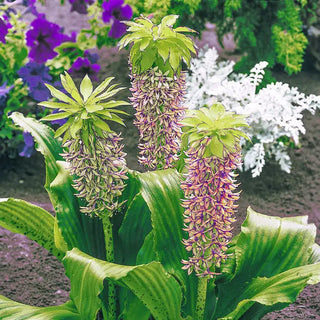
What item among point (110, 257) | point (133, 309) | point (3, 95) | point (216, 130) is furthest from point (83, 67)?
point (216, 130)

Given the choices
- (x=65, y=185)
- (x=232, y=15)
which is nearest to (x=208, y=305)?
(x=65, y=185)

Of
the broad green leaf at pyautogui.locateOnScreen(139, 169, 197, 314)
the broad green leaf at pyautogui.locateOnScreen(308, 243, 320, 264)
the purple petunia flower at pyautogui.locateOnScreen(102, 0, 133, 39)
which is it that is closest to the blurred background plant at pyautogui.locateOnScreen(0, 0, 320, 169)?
the purple petunia flower at pyautogui.locateOnScreen(102, 0, 133, 39)

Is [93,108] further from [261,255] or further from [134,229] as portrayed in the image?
[261,255]

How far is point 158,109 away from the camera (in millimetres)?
1969

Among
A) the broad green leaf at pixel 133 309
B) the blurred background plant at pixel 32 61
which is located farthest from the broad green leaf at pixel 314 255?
the blurred background plant at pixel 32 61

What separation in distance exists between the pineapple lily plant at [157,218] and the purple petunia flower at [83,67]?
71.5 inches

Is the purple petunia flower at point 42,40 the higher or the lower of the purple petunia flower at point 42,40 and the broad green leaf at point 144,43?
the lower

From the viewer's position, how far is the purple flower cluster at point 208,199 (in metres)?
1.74

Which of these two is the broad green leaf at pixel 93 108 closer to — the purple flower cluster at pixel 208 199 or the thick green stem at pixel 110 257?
the purple flower cluster at pixel 208 199

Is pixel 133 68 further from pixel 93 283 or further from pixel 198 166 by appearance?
pixel 93 283

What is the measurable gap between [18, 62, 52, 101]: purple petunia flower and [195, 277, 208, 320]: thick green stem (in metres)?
2.11

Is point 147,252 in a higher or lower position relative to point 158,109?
lower

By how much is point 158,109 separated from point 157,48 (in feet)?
0.71

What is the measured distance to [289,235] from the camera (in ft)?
7.34
